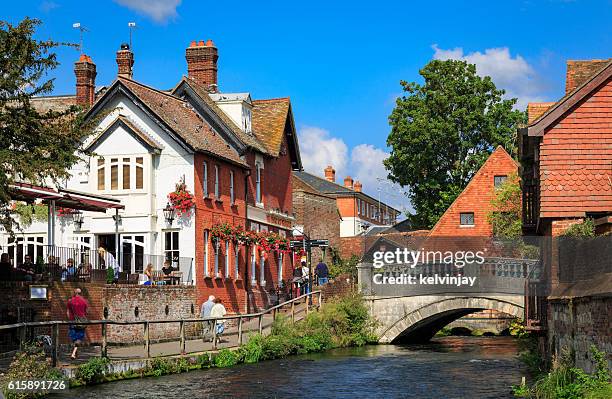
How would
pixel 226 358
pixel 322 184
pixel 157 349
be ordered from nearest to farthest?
pixel 226 358, pixel 157 349, pixel 322 184

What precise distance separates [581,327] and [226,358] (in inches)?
548

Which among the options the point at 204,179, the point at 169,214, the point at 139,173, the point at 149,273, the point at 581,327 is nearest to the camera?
the point at 581,327

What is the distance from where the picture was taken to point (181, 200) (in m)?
42.5

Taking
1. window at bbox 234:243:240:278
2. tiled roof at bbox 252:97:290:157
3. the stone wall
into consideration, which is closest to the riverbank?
window at bbox 234:243:240:278

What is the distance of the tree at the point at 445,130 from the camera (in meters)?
61.7

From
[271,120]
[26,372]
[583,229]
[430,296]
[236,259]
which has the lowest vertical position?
[26,372]

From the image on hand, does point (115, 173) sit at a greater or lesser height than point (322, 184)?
lesser

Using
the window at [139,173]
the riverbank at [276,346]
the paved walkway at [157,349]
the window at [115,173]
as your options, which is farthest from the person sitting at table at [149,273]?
the window at [115,173]

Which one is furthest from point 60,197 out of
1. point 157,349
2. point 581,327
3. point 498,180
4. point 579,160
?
point 498,180

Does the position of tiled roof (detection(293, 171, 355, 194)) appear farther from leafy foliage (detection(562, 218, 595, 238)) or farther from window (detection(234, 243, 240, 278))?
leafy foliage (detection(562, 218, 595, 238))

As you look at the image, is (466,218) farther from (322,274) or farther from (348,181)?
(348,181)

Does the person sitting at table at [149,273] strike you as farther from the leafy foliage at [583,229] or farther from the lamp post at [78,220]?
the leafy foliage at [583,229]

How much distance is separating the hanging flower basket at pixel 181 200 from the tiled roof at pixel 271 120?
34.0ft

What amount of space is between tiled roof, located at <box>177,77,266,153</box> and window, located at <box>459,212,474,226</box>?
1327cm
